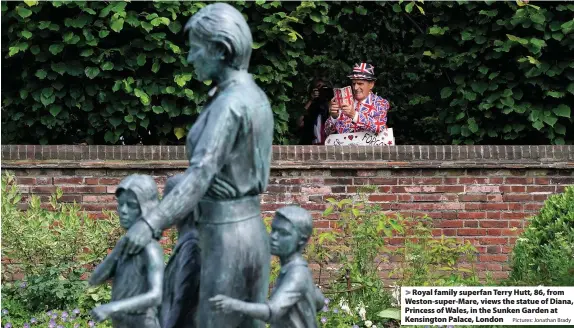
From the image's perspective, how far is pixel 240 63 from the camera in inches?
202

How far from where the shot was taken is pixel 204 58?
16.7ft

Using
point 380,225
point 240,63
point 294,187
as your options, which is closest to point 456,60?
point 294,187

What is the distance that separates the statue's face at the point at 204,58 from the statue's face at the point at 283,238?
728mm

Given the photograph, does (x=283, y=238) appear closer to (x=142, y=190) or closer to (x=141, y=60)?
(x=142, y=190)

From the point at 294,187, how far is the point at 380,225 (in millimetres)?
1673

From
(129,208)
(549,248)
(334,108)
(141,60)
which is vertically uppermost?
(141,60)

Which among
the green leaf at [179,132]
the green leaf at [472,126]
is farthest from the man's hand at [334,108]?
the green leaf at [179,132]

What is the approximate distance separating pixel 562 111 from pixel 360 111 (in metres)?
1.89

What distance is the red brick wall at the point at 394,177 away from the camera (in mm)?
9898

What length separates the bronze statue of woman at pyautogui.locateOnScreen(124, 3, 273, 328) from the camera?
16.4ft

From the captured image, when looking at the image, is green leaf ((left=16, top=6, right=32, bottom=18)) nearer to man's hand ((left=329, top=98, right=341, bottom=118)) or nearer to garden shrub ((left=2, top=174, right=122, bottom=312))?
garden shrub ((left=2, top=174, right=122, bottom=312))

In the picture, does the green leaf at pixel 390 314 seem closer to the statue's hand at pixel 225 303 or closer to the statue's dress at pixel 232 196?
the statue's dress at pixel 232 196

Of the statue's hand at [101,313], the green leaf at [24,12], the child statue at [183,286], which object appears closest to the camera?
the statue's hand at [101,313]

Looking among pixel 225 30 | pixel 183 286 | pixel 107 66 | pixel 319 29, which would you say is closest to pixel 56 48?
pixel 107 66
